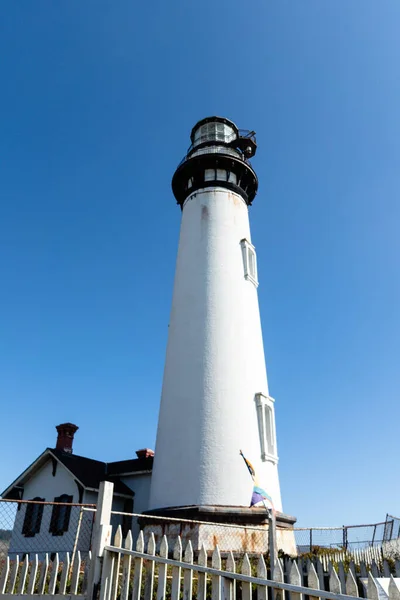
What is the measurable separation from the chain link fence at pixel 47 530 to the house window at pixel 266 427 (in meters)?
6.30

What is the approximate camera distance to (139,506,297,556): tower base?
1149cm

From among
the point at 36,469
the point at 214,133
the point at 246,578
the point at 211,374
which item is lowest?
the point at 246,578

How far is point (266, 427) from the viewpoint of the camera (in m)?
14.4

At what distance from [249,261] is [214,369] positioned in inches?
188

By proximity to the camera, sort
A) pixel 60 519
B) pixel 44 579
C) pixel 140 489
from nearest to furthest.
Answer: pixel 44 579
pixel 60 519
pixel 140 489

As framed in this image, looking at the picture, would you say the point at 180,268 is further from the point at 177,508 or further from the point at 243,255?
the point at 177,508

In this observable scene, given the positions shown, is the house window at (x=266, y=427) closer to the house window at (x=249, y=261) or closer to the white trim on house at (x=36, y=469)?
the house window at (x=249, y=261)

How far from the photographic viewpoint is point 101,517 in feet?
20.4

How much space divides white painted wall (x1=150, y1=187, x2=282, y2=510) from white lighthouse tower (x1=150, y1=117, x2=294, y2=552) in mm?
30

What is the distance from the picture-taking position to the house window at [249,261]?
54.5 feet

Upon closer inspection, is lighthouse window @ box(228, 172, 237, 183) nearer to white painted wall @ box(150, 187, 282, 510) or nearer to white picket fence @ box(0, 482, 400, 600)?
white painted wall @ box(150, 187, 282, 510)

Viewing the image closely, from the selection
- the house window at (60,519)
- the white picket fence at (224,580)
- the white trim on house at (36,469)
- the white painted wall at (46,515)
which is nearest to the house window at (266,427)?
the white trim on house at (36,469)

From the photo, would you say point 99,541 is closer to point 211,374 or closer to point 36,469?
point 211,374

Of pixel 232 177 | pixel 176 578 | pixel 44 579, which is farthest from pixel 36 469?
pixel 176 578
